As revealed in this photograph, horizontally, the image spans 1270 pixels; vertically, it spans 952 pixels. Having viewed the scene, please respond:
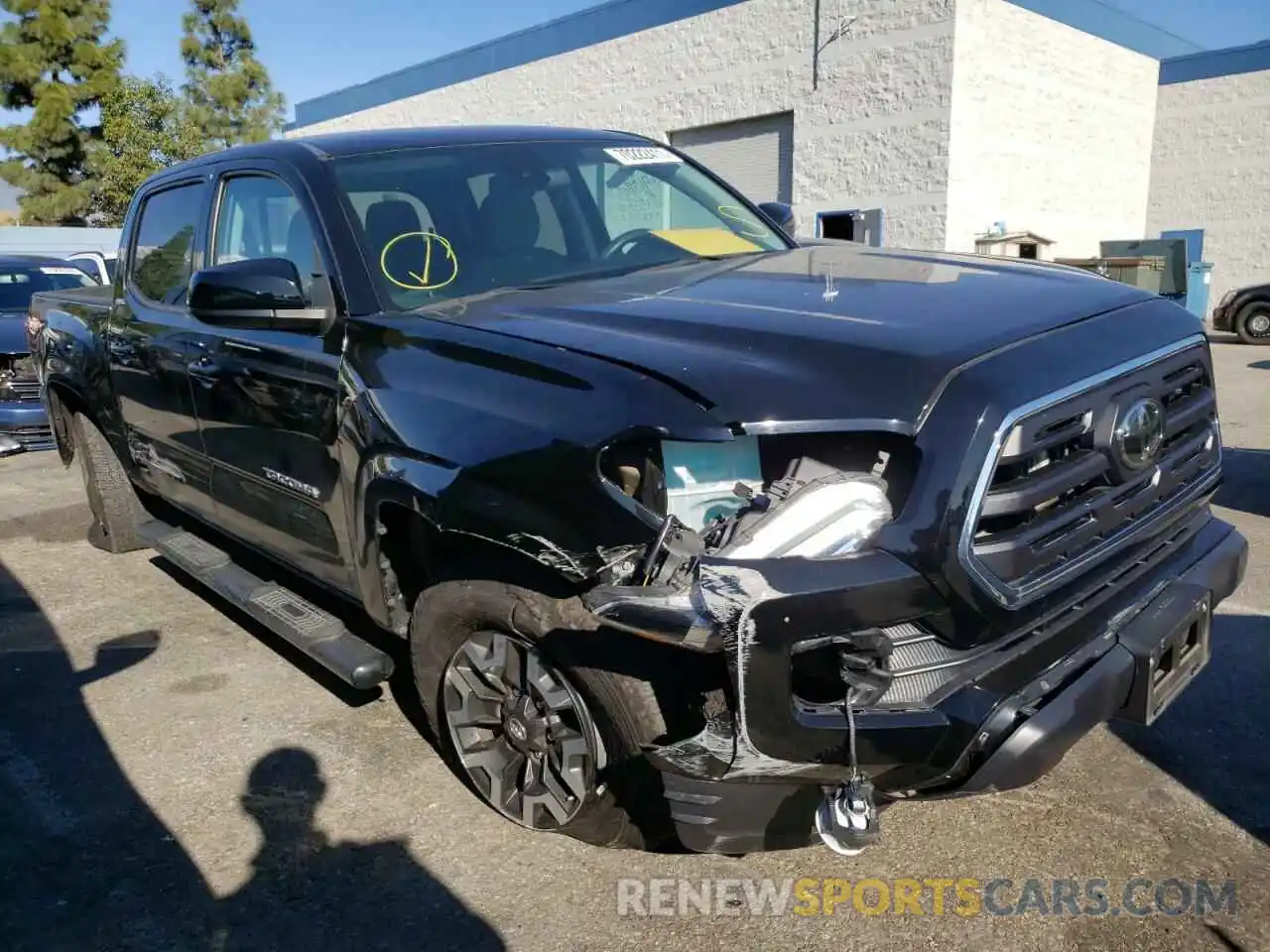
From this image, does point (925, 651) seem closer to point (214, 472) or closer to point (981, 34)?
point (214, 472)

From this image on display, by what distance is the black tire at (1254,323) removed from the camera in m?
15.8

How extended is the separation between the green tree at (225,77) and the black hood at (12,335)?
32.1 m

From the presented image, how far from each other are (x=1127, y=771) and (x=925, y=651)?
148 cm

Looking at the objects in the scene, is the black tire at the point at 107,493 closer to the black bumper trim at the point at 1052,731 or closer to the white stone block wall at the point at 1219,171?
the black bumper trim at the point at 1052,731

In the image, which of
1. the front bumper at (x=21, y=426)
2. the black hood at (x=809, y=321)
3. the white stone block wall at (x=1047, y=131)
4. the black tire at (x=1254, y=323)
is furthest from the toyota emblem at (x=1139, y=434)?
the black tire at (x=1254, y=323)

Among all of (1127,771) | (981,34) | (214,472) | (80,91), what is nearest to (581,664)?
(1127,771)

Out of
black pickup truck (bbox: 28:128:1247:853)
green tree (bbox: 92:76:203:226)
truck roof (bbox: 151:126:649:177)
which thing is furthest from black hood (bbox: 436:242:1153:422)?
green tree (bbox: 92:76:203:226)

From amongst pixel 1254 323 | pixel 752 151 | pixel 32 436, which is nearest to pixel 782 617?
pixel 32 436

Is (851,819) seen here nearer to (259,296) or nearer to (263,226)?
(259,296)

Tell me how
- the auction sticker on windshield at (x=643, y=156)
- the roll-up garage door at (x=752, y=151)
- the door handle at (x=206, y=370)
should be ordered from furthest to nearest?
1. the roll-up garage door at (x=752, y=151)
2. the auction sticker on windshield at (x=643, y=156)
3. the door handle at (x=206, y=370)

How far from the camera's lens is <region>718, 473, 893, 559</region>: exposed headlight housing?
194 centimetres

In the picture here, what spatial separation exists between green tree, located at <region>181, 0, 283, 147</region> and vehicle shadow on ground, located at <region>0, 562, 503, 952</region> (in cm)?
3961

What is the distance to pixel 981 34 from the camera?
53.3 ft

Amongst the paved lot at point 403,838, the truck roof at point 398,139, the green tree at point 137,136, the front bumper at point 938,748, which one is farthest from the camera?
the green tree at point 137,136
